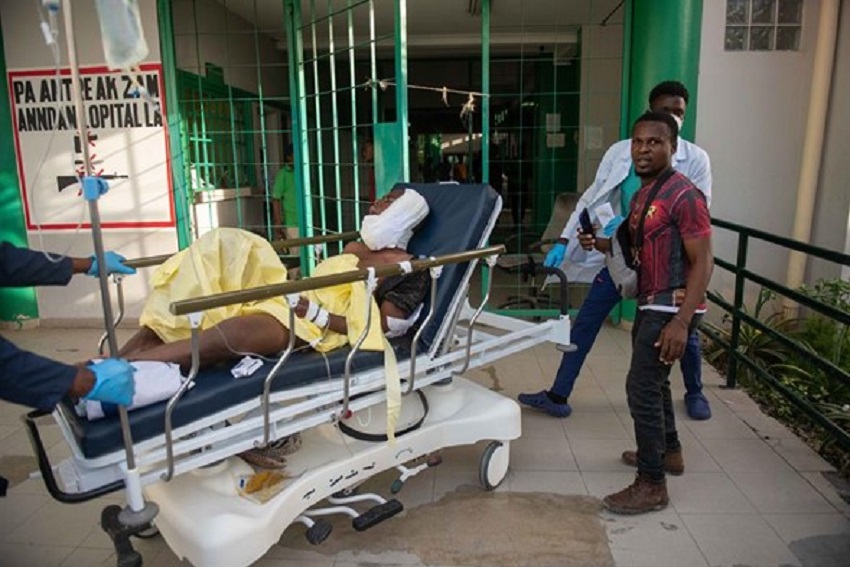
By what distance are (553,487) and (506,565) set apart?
59 cm

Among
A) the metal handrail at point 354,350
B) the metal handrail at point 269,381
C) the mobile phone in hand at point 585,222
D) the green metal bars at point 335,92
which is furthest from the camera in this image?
the green metal bars at point 335,92

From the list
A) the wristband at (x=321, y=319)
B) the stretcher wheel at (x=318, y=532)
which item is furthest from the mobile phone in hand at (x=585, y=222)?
the stretcher wheel at (x=318, y=532)

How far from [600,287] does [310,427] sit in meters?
1.76

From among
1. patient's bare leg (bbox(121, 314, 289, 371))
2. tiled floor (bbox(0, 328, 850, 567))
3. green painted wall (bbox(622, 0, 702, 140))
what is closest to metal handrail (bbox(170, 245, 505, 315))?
patient's bare leg (bbox(121, 314, 289, 371))

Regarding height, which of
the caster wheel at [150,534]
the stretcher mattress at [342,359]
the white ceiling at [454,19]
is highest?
the white ceiling at [454,19]

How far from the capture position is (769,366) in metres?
4.21

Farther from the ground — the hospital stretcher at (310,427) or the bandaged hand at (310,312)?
the bandaged hand at (310,312)

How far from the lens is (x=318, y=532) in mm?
2291

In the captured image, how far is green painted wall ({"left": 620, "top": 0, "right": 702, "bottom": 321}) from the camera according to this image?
14.0 feet

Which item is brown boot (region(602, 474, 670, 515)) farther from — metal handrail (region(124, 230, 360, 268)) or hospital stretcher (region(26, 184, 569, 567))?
metal handrail (region(124, 230, 360, 268))

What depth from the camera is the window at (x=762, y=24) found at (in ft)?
14.6

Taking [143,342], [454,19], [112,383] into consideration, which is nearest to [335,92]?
[454,19]

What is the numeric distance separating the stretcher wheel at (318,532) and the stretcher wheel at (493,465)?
2.40ft

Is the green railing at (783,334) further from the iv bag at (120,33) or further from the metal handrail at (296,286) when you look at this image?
the iv bag at (120,33)
